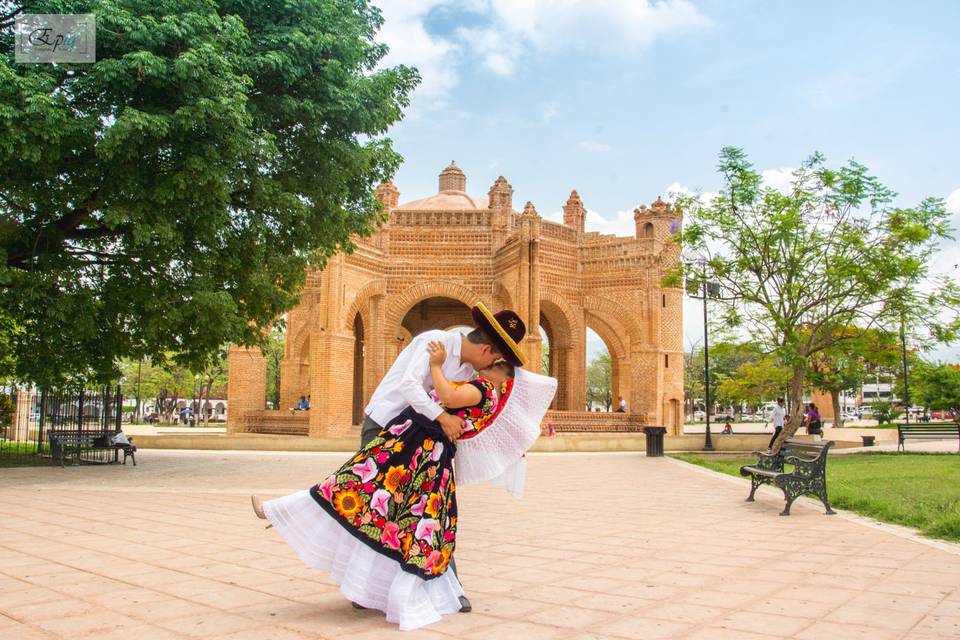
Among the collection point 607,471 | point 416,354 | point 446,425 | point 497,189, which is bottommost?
point 607,471

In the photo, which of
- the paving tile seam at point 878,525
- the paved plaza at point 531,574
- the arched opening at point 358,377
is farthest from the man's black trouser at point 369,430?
the arched opening at point 358,377

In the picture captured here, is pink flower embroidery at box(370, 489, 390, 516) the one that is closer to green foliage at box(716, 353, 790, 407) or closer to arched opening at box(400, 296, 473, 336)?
green foliage at box(716, 353, 790, 407)

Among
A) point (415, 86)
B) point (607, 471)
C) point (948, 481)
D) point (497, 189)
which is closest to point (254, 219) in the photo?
point (415, 86)

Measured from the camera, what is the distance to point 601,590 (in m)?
4.38

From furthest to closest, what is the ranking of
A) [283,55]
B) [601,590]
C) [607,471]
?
[607,471] → [283,55] → [601,590]

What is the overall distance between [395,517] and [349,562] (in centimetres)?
31

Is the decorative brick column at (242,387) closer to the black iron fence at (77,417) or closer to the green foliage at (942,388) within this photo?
the black iron fence at (77,417)

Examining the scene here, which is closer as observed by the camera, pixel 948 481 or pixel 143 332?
pixel 948 481

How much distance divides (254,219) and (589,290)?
53.6 ft

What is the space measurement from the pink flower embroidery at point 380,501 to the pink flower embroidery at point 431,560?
309 millimetres

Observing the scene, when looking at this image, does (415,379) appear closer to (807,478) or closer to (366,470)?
(366,470)

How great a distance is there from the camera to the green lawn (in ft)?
22.3

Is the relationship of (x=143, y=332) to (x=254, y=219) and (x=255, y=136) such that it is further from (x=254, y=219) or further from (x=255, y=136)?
(x=255, y=136)

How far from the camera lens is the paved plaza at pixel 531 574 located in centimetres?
359
